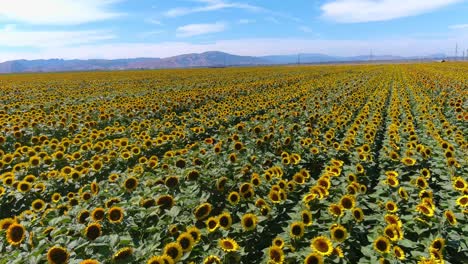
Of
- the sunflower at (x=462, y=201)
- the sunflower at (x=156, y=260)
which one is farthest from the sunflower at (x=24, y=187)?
the sunflower at (x=462, y=201)

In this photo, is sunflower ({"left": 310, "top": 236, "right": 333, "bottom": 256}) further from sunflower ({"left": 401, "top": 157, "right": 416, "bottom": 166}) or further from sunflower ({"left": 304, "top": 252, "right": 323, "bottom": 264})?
sunflower ({"left": 401, "top": 157, "right": 416, "bottom": 166})

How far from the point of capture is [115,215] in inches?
171

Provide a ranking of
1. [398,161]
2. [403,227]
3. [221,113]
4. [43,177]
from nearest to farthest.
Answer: [403,227] < [43,177] < [398,161] < [221,113]

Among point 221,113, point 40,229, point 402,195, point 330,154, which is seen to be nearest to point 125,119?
point 221,113

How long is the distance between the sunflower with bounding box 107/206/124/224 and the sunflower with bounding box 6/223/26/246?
2.94 ft

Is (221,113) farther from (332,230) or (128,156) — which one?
(332,230)

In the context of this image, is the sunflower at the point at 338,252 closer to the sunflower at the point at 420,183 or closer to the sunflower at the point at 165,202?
the sunflower at the point at 165,202

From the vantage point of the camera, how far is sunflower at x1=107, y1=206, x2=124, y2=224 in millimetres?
4312

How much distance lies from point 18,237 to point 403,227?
15.0 feet

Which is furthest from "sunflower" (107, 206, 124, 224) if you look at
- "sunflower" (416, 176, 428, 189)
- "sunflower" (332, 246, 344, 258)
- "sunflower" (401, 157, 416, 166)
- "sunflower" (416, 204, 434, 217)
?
"sunflower" (401, 157, 416, 166)

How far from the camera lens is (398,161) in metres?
7.44

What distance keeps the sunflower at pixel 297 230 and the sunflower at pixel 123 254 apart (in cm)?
179

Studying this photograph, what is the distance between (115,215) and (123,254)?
93 cm

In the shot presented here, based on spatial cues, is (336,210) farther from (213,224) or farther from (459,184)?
(459,184)
